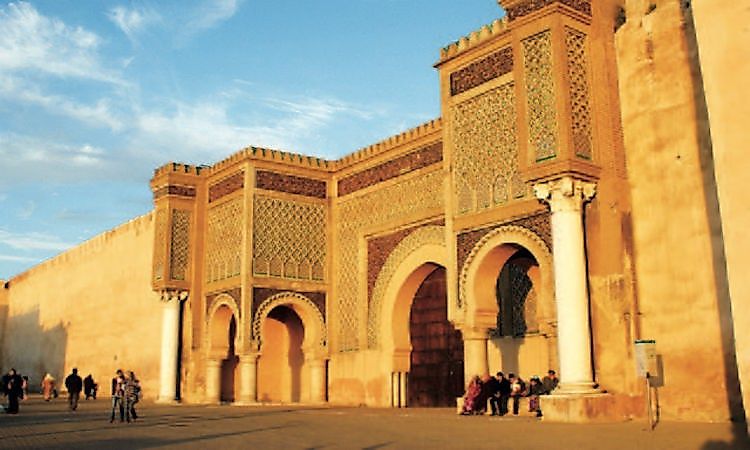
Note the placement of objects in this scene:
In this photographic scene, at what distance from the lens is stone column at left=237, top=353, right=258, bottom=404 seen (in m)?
16.2

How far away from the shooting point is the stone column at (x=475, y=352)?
1179 centimetres

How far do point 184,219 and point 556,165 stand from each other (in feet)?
36.0

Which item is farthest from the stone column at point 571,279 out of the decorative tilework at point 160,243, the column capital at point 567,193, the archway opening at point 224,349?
the decorative tilework at point 160,243

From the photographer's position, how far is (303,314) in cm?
1708

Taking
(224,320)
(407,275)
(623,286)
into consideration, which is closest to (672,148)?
(623,286)

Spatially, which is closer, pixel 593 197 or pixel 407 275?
pixel 593 197

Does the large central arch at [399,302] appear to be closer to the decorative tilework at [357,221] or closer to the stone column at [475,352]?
the decorative tilework at [357,221]

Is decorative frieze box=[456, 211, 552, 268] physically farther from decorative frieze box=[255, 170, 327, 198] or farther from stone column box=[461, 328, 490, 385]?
decorative frieze box=[255, 170, 327, 198]

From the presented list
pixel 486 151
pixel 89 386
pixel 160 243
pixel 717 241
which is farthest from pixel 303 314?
pixel 717 241

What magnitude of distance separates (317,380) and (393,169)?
4.71 metres

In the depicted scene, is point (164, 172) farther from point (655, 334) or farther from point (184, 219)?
point (655, 334)

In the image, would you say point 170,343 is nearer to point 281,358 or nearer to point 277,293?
point 281,358

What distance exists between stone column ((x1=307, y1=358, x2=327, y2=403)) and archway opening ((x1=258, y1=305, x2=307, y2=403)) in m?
1.29

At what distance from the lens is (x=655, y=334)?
9812 mm
